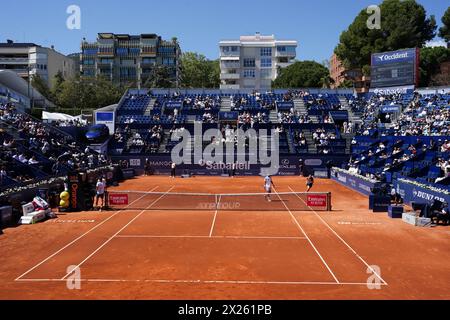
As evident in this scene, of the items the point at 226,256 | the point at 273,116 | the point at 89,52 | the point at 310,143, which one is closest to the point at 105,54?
the point at 89,52

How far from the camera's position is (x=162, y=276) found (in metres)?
13.0

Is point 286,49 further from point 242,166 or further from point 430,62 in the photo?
point 242,166

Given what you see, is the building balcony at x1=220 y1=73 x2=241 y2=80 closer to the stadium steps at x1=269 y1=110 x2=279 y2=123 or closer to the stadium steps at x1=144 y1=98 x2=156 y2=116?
the stadium steps at x1=144 y1=98 x2=156 y2=116

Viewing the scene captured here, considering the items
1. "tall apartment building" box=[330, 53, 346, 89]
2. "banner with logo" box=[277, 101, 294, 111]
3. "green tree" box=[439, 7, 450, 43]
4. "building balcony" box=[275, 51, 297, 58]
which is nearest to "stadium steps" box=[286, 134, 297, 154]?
"banner with logo" box=[277, 101, 294, 111]

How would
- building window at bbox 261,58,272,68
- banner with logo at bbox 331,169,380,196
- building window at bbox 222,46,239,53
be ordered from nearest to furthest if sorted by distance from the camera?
1. banner with logo at bbox 331,169,380,196
2. building window at bbox 222,46,239,53
3. building window at bbox 261,58,272,68

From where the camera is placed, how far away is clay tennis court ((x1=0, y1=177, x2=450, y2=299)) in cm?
1192

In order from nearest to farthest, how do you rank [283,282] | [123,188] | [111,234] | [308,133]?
[283,282] < [111,234] < [123,188] < [308,133]

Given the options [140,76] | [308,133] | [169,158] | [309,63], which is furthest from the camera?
[140,76]

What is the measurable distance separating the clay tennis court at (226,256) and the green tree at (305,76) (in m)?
77.3

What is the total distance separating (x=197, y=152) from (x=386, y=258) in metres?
Answer: 34.7

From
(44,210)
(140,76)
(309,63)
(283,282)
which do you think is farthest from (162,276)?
(140,76)

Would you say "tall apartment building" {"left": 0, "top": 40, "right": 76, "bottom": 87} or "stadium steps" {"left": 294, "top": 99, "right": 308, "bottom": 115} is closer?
"stadium steps" {"left": 294, "top": 99, "right": 308, "bottom": 115}

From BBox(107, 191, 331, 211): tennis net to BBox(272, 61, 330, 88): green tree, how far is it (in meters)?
72.2
